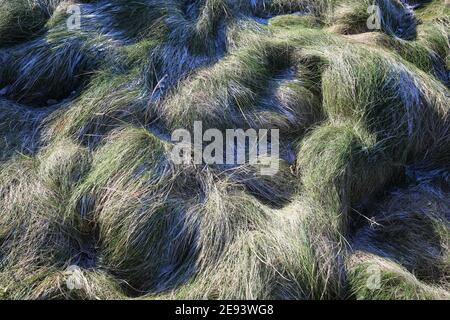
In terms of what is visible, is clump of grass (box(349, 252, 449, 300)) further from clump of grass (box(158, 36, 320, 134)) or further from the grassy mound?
clump of grass (box(158, 36, 320, 134))

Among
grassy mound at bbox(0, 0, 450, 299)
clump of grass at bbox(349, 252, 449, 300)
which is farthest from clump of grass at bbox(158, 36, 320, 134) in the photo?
clump of grass at bbox(349, 252, 449, 300)

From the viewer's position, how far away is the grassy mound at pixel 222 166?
4945 mm

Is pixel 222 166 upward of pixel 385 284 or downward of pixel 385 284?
upward

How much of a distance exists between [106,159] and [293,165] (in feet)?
6.88

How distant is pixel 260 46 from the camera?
6.86 m

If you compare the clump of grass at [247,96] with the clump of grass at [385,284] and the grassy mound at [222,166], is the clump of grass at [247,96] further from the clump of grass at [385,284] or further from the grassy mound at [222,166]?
the clump of grass at [385,284]

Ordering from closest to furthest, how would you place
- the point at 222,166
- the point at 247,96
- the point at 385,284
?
the point at 385,284 → the point at 222,166 → the point at 247,96

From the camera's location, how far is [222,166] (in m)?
5.76

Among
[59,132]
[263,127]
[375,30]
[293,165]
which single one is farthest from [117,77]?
[375,30]

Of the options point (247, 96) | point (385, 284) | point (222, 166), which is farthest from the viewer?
point (247, 96)

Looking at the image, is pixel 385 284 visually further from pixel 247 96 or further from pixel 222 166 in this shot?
pixel 247 96

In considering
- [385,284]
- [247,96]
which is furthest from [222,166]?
[385,284]
